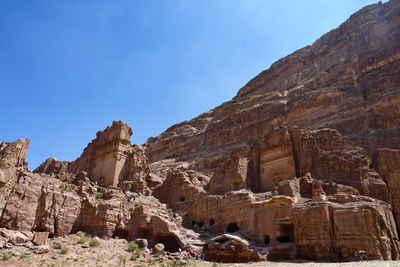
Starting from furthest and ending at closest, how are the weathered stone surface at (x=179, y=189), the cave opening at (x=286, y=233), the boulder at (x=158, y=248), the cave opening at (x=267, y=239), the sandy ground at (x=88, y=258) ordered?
the weathered stone surface at (x=179, y=189) → the cave opening at (x=267, y=239) → the cave opening at (x=286, y=233) → the boulder at (x=158, y=248) → the sandy ground at (x=88, y=258)

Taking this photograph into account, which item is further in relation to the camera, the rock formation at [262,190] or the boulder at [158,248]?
the boulder at [158,248]

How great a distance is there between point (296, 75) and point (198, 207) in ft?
220

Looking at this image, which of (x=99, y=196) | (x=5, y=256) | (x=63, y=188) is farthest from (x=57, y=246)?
(x=99, y=196)

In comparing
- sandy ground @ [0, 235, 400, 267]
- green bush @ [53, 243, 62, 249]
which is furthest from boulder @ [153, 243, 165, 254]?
green bush @ [53, 243, 62, 249]

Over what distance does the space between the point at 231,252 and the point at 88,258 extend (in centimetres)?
879

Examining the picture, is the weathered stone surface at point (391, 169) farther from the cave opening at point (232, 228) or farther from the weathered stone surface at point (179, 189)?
the weathered stone surface at point (179, 189)

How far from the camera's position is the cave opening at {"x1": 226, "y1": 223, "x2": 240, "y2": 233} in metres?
30.0

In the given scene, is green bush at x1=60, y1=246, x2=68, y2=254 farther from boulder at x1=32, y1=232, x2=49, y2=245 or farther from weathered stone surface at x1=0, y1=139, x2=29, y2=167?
weathered stone surface at x1=0, y1=139, x2=29, y2=167

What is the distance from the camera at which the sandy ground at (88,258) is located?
→ 20.3 meters

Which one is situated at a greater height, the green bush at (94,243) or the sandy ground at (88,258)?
the green bush at (94,243)

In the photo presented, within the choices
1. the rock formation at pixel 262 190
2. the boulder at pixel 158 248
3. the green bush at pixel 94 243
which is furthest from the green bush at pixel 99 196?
the boulder at pixel 158 248

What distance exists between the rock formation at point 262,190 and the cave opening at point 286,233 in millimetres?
68

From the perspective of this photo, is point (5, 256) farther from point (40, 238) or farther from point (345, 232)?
point (345, 232)

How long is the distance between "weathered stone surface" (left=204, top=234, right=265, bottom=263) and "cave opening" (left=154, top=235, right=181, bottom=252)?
2.68 metres
